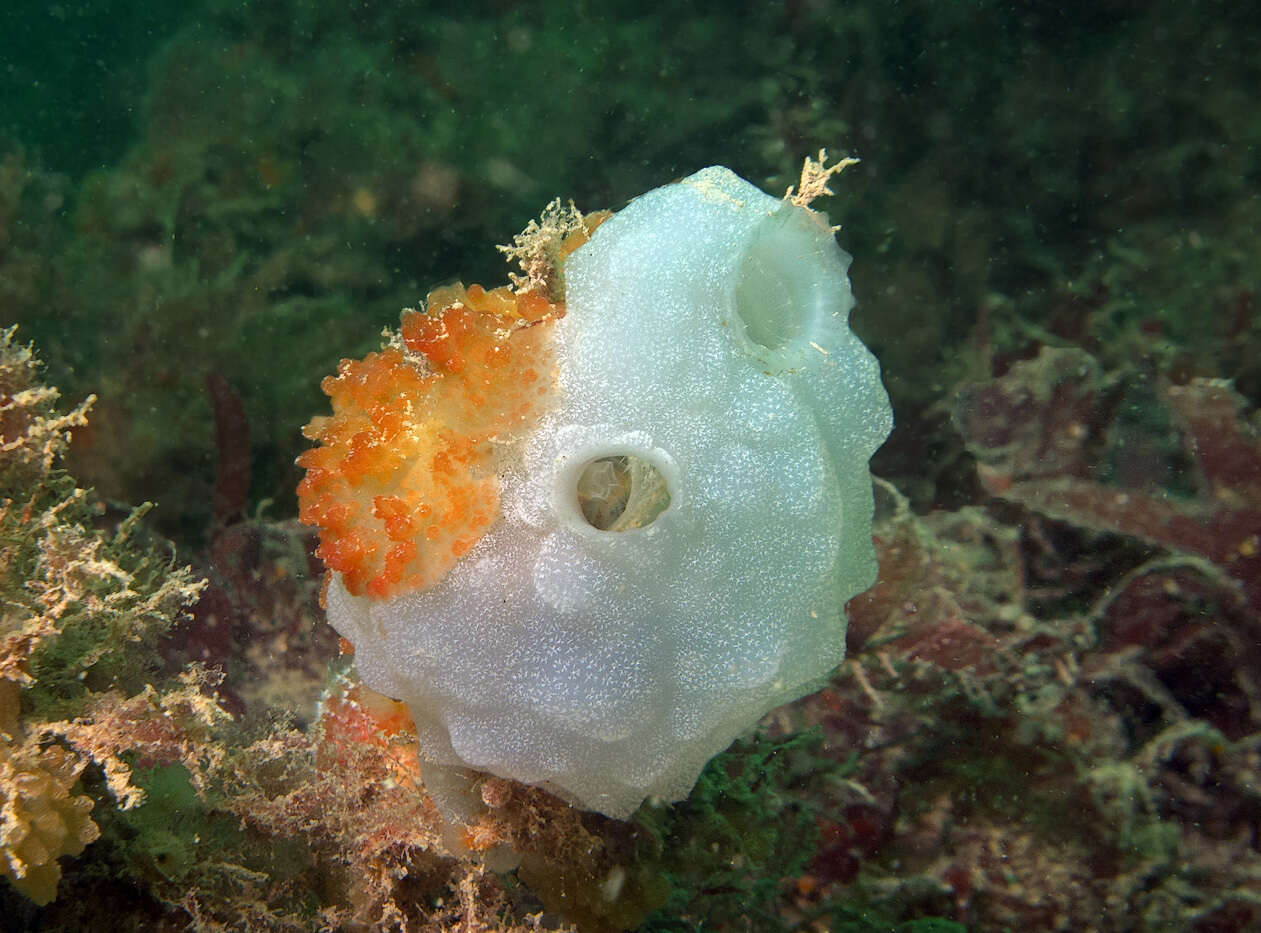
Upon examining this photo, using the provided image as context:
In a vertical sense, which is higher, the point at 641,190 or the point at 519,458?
the point at 519,458

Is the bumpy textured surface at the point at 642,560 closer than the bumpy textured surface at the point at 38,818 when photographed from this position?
Yes

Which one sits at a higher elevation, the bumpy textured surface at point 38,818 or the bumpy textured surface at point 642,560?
the bumpy textured surface at point 642,560

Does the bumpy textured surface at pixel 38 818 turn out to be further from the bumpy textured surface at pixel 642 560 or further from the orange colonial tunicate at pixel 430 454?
the orange colonial tunicate at pixel 430 454

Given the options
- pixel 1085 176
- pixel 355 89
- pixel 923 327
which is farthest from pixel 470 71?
pixel 1085 176

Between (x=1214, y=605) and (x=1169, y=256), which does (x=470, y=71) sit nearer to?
(x=1169, y=256)

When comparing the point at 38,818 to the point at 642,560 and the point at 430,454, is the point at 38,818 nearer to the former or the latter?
the point at 430,454

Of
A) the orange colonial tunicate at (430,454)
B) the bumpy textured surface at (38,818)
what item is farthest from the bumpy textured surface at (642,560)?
the bumpy textured surface at (38,818)

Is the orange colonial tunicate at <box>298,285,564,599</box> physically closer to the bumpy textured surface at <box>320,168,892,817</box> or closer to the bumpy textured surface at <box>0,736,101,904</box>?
the bumpy textured surface at <box>320,168,892,817</box>
